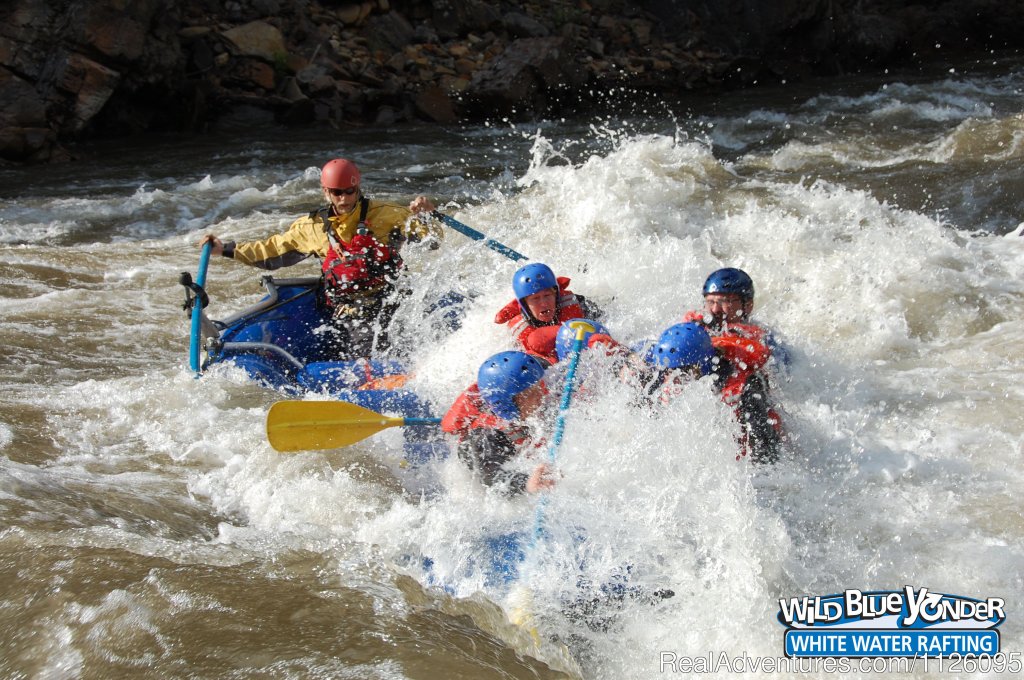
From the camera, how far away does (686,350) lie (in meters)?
4.26

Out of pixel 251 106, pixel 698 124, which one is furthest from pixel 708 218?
pixel 251 106

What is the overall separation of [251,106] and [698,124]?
6663 mm

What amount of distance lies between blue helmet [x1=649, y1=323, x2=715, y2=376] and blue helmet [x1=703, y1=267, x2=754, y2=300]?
0.76 m

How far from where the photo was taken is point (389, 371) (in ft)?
17.9

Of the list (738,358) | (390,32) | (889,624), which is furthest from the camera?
(390,32)

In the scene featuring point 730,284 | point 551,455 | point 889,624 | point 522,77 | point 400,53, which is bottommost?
point 889,624

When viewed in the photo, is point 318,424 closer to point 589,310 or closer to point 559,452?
point 559,452

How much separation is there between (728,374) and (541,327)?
1.10 m

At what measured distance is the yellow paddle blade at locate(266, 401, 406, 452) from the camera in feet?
14.5

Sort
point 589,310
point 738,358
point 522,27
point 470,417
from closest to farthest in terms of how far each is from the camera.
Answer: point 470,417
point 738,358
point 589,310
point 522,27

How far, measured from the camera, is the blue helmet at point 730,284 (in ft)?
16.5

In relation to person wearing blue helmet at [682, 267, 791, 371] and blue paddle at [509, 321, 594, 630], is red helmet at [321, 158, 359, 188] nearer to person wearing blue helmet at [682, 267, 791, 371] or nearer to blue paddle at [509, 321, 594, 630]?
blue paddle at [509, 321, 594, 630]

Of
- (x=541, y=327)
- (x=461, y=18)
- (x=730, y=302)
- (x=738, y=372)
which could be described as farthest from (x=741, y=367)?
(x=461, y=18)

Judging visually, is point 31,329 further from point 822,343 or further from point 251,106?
point 251,106
